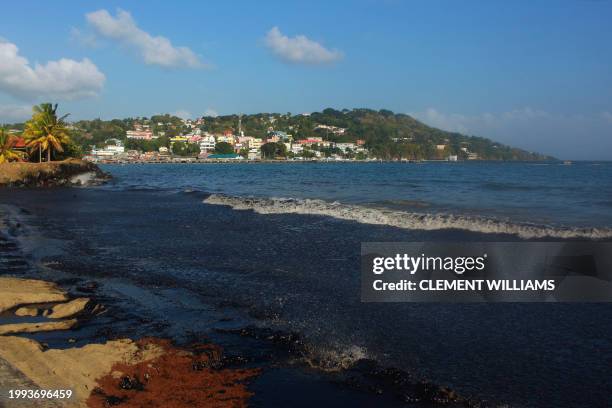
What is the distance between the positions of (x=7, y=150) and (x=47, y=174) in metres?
7.47

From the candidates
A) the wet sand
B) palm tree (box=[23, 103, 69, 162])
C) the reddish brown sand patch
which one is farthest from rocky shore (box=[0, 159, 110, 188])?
the reddish brown sand patch

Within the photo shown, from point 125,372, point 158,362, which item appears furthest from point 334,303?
point 125,372

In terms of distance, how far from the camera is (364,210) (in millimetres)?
22562

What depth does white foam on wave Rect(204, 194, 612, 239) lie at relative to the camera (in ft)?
51.5

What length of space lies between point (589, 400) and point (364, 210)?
17.3 m

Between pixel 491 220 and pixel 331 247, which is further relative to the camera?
pixel 491 220

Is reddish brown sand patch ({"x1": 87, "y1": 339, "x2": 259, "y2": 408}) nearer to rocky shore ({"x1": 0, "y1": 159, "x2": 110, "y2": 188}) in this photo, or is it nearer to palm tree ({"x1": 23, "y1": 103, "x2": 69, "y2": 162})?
rocky shore ({"x1": 0, "y1": 159, "x2": 110, "y2": 188})

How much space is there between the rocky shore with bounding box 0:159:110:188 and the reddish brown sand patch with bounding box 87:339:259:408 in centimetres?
4629

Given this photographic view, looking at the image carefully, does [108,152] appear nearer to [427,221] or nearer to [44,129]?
[44,129]

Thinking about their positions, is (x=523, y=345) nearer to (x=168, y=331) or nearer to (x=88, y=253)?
(x=168, y=331)

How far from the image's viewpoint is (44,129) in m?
51.7

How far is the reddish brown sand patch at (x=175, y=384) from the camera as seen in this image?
5.18 m

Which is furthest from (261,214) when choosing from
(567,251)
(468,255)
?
(567,251)

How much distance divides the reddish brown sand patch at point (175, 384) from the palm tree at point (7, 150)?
5292cm
